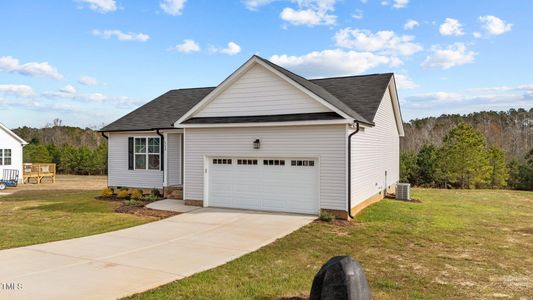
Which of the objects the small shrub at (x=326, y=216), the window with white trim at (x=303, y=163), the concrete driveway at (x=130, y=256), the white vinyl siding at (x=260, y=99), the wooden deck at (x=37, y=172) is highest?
the white vinyl siding at (x=260, y=99)

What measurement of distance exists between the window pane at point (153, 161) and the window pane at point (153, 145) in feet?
0.76

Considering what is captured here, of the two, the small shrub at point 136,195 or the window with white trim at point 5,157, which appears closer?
the small shrub at point 136,195

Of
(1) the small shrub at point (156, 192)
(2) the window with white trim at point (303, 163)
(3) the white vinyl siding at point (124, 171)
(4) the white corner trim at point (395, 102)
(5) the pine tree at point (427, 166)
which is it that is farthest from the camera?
(5) the pine tree at point (427, 166)

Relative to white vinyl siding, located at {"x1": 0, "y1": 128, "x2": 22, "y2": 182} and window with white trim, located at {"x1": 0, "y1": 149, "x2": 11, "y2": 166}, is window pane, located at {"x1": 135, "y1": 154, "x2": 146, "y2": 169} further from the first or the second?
window with white trim, located at {"x1": 0, "y1": 149, "x2": 11, "y2": 166}

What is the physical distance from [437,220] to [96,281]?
10.3m

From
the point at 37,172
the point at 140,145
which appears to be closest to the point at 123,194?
the point at 140,145

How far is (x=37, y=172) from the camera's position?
2814 centimetres

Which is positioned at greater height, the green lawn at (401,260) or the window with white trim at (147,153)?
the window with white trim at (147,153)

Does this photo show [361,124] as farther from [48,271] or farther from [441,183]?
[441,183]

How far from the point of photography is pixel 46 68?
29828 millimetres

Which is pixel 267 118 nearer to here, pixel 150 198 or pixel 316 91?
pixel 316 91

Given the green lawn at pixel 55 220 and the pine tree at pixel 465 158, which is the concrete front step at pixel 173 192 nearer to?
the green lawn at pixel 55 220

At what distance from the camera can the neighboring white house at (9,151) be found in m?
26.4

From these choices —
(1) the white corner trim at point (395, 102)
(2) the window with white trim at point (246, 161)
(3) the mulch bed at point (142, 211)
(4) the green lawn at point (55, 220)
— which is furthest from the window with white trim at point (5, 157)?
(1) the white corner trim at point (395, 102)
